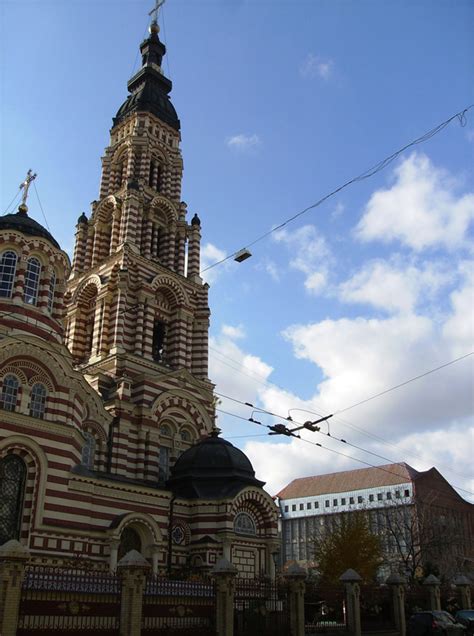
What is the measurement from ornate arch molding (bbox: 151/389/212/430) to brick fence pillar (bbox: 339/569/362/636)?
1428 centimetres

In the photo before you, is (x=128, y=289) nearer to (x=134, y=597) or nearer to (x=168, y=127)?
(x=168, y=127)

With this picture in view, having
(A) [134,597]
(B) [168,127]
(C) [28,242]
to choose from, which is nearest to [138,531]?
(A) [134,597]

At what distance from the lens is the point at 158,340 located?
41.2 m

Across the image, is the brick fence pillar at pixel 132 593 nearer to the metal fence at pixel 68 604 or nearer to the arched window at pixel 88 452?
the metal fence at pixel 68 604

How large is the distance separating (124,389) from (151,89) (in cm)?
2691

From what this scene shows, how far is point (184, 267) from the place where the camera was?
43.6 meters

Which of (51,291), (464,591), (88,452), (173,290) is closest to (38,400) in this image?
(51,291)

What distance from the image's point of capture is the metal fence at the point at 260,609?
802 inches

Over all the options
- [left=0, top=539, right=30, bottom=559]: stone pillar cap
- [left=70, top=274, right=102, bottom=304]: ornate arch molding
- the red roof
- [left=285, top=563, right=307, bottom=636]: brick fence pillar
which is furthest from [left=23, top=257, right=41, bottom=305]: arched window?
the red roof

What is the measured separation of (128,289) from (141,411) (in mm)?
8285

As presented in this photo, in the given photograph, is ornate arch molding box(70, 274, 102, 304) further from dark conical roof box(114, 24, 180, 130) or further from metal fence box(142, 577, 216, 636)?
metal fence box(142, 577, 216, 636)

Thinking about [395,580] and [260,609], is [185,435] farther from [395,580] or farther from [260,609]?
[260,609]

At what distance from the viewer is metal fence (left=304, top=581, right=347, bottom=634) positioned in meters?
24.8

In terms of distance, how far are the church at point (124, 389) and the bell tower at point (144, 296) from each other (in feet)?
0.34
